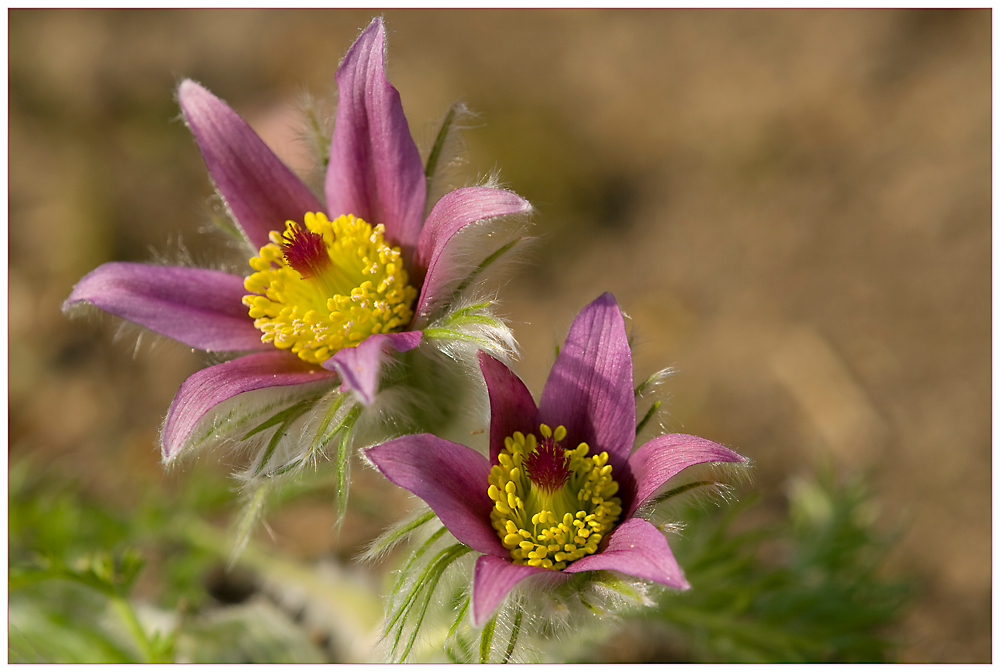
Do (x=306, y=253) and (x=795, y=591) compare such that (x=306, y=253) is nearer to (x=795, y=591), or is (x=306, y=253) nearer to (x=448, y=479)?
(x=448, y=479)

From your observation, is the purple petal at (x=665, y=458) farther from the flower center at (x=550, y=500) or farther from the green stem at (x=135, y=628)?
the green stem at (x=135, y=628)

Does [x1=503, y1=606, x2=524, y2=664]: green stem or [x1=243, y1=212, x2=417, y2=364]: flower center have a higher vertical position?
[x1=243, y1=212, x2=417, y2=364]: flower center

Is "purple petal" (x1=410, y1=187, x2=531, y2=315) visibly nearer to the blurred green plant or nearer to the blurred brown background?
the blurred green plant

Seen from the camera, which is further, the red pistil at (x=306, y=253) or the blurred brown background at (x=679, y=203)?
the blurred brown background at (x=679, y=203)

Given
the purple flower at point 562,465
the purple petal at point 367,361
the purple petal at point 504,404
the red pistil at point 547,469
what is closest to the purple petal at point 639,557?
the purple flower at point 562,465

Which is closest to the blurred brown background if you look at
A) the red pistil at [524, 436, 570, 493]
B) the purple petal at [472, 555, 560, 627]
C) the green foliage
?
the green foliage

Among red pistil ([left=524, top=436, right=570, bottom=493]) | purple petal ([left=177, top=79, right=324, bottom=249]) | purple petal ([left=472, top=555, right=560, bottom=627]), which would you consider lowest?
purple petal ([left=472, top=555, right=560, bottom=627])

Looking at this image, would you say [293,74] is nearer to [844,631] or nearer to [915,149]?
[915,149]

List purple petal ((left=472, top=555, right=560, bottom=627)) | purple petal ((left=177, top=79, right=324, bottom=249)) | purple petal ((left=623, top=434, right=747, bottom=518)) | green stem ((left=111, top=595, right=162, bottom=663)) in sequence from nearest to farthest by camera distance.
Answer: purple petal ((left=472, top=555, right=560, bottom=627)) → purple petal ((left=623, top=434, right=747, bottom=518)) → purple petal ((left=177, top=79, right=324, bottom=249)) → green stem ((left=111, top=595, right=162, bottom=663))
